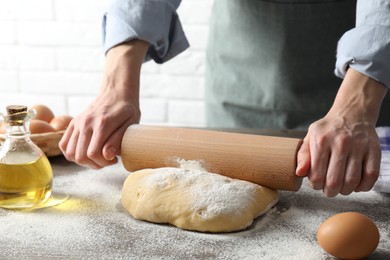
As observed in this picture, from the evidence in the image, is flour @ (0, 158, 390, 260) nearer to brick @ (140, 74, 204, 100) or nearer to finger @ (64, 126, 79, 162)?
finger @ (64, 126, 79, 162)

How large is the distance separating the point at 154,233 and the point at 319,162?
28 centimetres

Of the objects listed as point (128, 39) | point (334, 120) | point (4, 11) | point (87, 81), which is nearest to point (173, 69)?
point (87, 81)

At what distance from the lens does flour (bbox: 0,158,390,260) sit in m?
0.90

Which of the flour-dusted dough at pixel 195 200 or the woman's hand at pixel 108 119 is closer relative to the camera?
the flour-dusted dough at pixel 195 200

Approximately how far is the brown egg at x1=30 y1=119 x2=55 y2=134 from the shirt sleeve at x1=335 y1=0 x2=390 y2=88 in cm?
60

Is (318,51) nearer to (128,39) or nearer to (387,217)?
(128,39)

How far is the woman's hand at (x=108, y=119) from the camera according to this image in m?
1.15

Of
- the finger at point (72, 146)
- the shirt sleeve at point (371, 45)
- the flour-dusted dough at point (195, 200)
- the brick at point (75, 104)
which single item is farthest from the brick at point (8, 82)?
the shirt sleeve at point (371, 45)

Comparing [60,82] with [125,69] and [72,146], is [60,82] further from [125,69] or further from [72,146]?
[72,146]

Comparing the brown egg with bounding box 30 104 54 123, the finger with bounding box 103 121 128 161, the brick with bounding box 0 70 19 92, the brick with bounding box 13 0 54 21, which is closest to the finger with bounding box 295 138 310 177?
the finger with bounding box 103 121 128 161

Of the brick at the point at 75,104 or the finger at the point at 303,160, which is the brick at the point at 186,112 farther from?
the finger at the point at 303,160

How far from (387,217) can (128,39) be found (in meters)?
0.64

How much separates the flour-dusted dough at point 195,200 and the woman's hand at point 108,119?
4.7 inches

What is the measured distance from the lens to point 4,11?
224 centimetres
